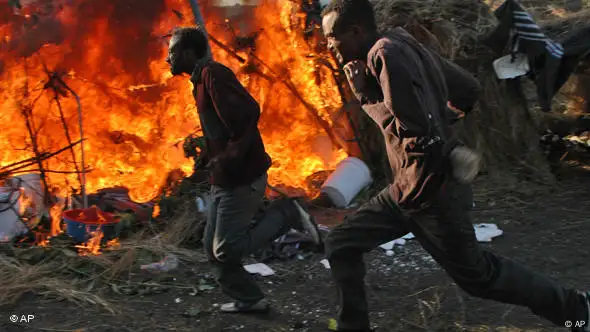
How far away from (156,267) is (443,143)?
2891 mm

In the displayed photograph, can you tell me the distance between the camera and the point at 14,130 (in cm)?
613

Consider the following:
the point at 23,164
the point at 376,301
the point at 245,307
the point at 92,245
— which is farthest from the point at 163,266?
the point at 23,164

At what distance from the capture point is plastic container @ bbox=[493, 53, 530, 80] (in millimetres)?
6444

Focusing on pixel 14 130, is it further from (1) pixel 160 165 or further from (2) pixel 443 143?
(2) pixel 443 143

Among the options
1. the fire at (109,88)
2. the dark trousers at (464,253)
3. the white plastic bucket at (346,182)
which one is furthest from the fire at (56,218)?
the dark trousers at (464,253)

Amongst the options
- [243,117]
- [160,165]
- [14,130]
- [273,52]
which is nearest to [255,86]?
[273,52]

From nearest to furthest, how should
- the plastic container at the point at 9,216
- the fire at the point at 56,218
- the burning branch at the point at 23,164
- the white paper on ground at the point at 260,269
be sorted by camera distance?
the white paper on ground at the point at 260,269, the plastic container at the point at 9,216, the fire at the point at 56,218, the burning branch at the point at 23,164

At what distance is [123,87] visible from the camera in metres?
6.37

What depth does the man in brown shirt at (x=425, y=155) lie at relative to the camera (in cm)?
275

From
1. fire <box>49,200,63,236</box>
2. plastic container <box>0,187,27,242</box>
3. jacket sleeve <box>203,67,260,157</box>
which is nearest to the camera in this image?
jacket sleeve <box>203,67,260,157</box>

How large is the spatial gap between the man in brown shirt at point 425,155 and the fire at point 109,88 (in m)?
3.82

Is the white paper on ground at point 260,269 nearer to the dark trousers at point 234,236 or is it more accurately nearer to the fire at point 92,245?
the dark trousers at point 234,236

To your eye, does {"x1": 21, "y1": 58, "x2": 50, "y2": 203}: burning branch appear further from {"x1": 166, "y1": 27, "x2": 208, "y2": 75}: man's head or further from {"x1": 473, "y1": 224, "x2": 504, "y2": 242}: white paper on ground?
{"x1": 473, "y1": 224, "x2": 504, "y2": 242}: white paper on ground

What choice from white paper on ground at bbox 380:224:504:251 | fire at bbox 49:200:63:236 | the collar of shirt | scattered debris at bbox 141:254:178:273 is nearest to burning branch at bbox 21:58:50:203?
fire at bbox 49:200:63:236
